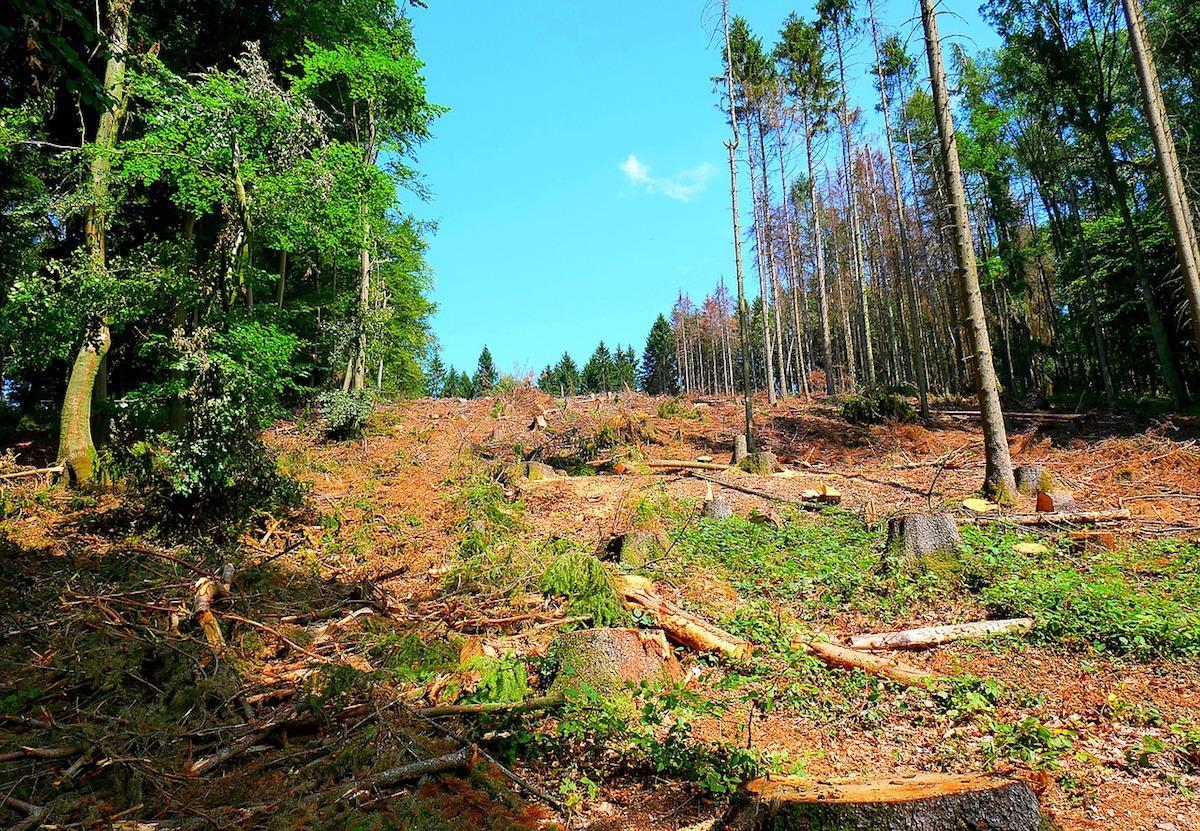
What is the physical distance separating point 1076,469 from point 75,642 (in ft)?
45.7

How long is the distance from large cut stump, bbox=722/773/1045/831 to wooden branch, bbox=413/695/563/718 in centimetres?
143

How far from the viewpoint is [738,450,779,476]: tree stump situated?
12.1 meters

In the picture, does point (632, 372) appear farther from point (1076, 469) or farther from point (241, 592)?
point (241, 592)

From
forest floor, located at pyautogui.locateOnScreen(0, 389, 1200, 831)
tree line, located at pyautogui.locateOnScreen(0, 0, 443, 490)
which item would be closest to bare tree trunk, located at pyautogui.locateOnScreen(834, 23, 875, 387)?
forest floor, located at pyautogui.locateOnScreen(0, 389, 1200, 831)

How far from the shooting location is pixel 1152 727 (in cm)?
340

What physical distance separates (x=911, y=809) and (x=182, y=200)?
11.3 m

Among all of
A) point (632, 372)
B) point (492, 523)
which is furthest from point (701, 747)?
point (632, 372)

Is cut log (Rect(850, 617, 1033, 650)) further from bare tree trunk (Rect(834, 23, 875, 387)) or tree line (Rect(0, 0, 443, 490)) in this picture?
bare tree trunk (Rect(834, 23, 875, 387))

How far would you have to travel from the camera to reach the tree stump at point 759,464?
39.8ft

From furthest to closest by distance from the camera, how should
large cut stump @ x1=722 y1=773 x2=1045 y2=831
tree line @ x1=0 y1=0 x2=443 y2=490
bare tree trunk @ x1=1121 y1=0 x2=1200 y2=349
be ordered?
bare tree trunk @ x1=1121 y1=0 x2=1200 y2=349, tree line @ x1=0 y1=0 x2=443 y2=490, large cut stump @ x1=722 y1=773 x2=1045 y2=831

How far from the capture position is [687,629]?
191 inches

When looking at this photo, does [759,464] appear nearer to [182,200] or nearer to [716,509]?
[716,509]

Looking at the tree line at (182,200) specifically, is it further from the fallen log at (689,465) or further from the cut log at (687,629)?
the fallen log at (689,465)

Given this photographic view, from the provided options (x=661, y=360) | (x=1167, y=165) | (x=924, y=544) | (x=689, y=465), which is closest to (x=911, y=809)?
(x=924, y=544)
